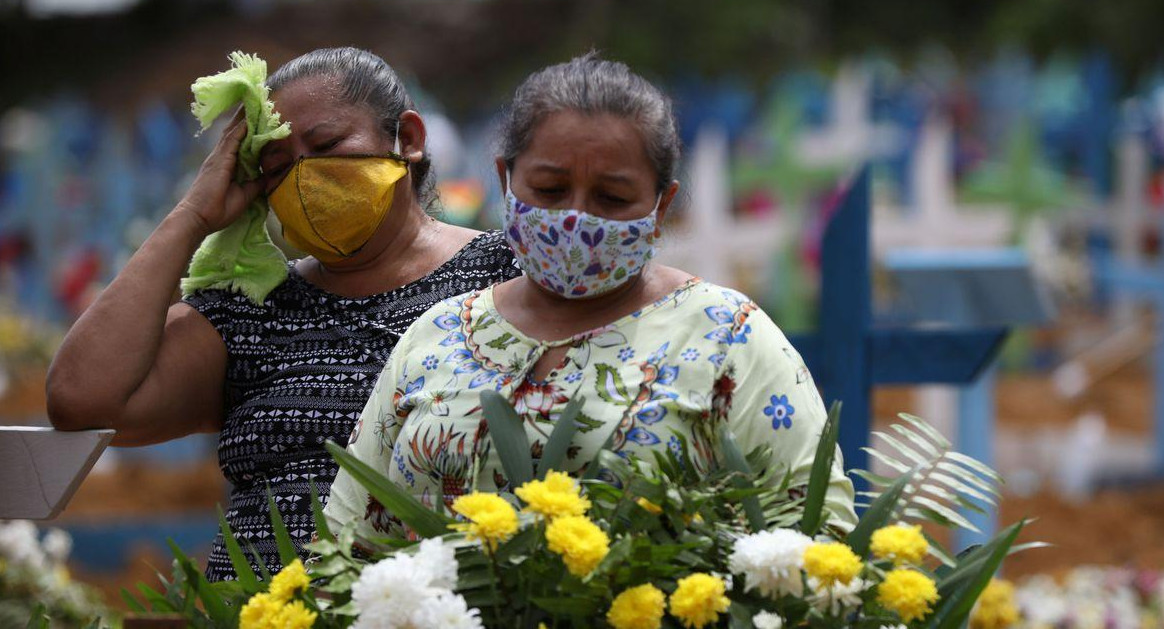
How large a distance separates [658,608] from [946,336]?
1983 millimetres

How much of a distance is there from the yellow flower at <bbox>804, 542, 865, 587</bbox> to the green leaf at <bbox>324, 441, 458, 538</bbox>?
48 centimetres

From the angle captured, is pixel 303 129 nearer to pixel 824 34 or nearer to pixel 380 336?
pixel 380 336

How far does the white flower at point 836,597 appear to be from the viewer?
1875mm

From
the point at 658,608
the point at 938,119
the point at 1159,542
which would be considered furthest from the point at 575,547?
the point at 938,119

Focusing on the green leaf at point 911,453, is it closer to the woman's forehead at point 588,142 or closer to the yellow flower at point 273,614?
the woman's forehead at point 588,142

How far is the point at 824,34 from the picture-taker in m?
23.0

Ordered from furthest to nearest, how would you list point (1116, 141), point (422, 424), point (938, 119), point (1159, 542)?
point (1116, 141)
point (938, 119)
point (1159, 542)
point (422, 424)

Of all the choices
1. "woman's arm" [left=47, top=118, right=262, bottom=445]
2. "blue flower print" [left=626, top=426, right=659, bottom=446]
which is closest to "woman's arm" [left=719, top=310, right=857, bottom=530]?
"blue flower print" [left=626, top=426, right=659, bottom=446]

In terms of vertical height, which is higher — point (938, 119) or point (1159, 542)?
point (938, 119)

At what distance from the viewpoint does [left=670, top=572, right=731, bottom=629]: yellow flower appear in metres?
1.82

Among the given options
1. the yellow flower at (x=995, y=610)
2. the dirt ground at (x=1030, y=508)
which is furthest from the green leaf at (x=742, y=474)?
the dirt ground at (x=1030, y=508)

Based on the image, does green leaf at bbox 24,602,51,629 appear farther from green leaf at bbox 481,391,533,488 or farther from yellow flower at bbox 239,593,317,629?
green leaf at bbox 481,391,533,488

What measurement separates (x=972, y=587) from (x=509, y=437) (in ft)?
2.08

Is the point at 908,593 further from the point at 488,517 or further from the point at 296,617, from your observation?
the point at 296,617
